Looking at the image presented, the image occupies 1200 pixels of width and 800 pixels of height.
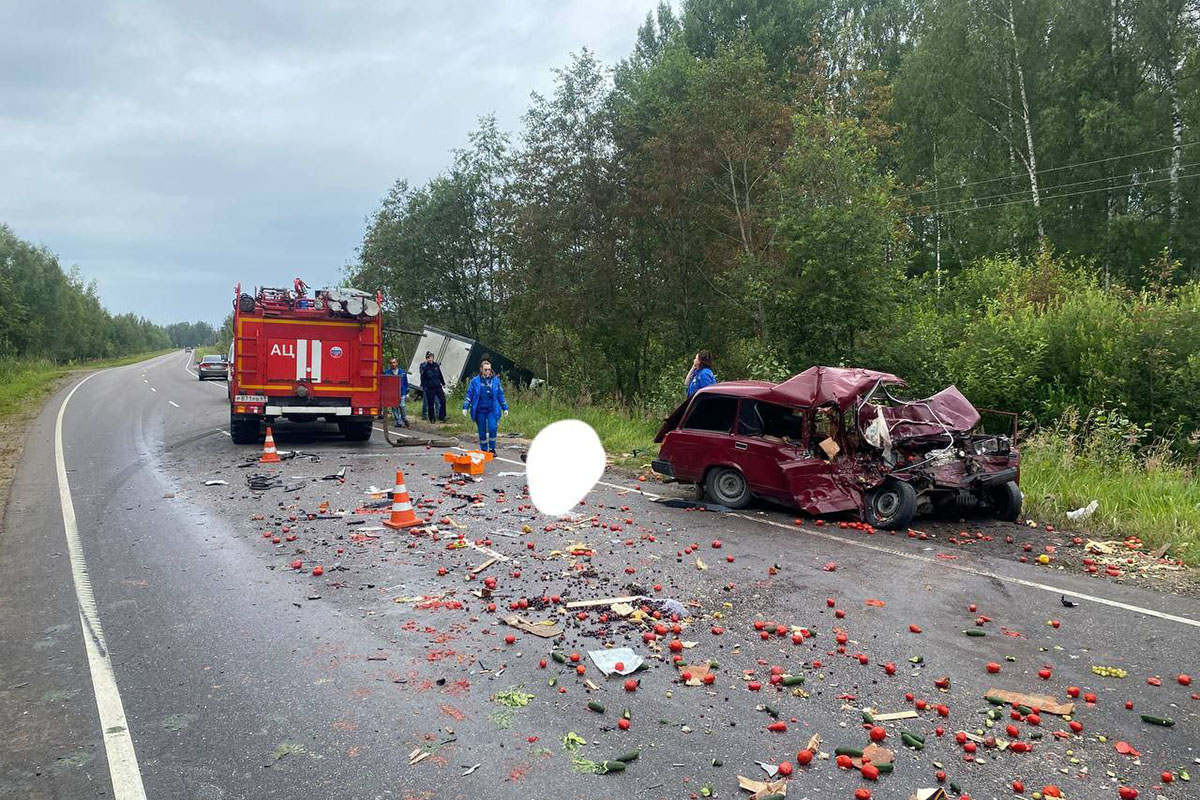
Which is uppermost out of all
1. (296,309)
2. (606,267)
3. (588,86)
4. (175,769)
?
(588,86)

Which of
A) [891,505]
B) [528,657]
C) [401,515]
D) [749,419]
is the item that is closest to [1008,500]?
[891,505]

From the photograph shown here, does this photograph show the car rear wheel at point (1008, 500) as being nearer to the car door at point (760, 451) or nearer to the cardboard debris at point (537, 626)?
the car door at point (760, 451)

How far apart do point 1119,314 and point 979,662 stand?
10.9 m

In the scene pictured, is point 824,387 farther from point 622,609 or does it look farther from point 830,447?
point 622,609

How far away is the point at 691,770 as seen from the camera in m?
3.43

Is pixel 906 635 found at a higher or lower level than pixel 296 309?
lower

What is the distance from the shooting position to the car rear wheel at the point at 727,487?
9.25 m

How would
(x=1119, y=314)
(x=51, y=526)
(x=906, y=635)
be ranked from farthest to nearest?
(x=1119, y=314), (x=51, y=526), (x=906, y=635)

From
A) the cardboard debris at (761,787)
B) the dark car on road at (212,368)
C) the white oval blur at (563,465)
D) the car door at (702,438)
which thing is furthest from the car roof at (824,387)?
the dark car on road at (212,368)

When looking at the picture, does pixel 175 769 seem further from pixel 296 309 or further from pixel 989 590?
pixel 296 309

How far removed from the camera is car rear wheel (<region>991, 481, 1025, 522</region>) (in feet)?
28.5

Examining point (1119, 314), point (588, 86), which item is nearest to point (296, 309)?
point (588, 86)

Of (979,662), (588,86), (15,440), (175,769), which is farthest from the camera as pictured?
(588,86)

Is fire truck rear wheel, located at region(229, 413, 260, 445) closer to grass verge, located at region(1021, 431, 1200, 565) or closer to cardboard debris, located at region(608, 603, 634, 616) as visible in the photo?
cardboard debris, located at region(608, 603, 634, 616)
